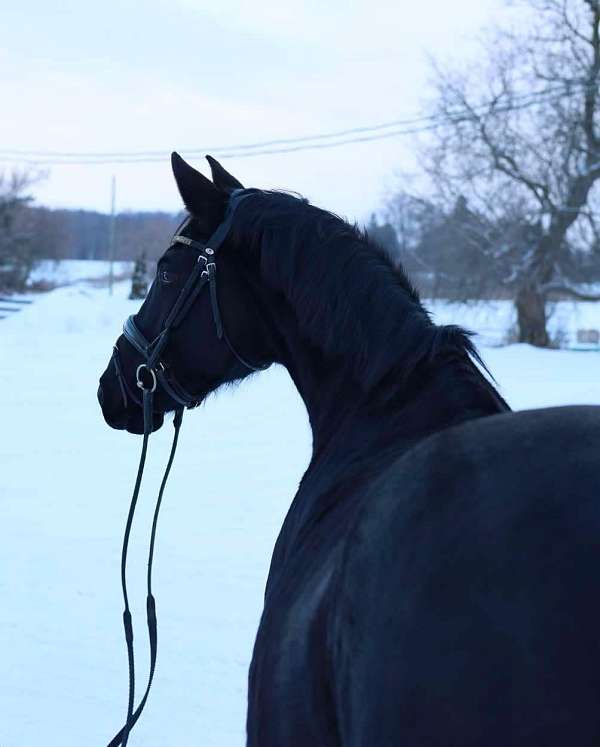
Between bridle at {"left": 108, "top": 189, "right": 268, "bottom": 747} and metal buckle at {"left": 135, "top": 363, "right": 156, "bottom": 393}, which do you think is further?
metal buckle at {"left": 135, "top": 363, "right": 156, "bottom": 393}

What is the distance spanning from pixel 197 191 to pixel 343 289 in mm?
572

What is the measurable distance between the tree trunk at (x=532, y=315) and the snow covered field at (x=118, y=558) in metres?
12.3

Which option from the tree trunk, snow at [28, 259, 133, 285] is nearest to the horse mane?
the tree trunk

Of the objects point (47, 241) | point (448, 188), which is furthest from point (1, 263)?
point (448, 188)

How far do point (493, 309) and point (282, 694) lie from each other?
968 inches

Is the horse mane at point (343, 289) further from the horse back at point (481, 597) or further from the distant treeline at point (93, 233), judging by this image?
the distant treeline at point (93, 233)

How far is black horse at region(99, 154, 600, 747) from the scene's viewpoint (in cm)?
122

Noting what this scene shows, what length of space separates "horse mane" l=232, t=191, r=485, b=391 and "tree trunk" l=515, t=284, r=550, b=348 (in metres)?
22.6

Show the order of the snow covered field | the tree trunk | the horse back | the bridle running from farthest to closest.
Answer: the tree trunk
the snow covered field
the bridle
the horse back

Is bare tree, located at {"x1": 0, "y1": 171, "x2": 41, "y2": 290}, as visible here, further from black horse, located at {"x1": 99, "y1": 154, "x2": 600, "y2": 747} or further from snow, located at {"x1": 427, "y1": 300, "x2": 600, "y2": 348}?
black horse, located at {"x1": 99, "y1": 154, "x2": 600, "y2": 747}

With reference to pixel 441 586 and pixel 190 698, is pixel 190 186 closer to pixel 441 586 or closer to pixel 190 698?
pixel 441 586

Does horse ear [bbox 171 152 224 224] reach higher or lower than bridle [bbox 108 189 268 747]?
higher

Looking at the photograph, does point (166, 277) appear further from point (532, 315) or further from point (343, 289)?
point (532, 315)

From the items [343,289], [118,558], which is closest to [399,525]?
[343,289]
